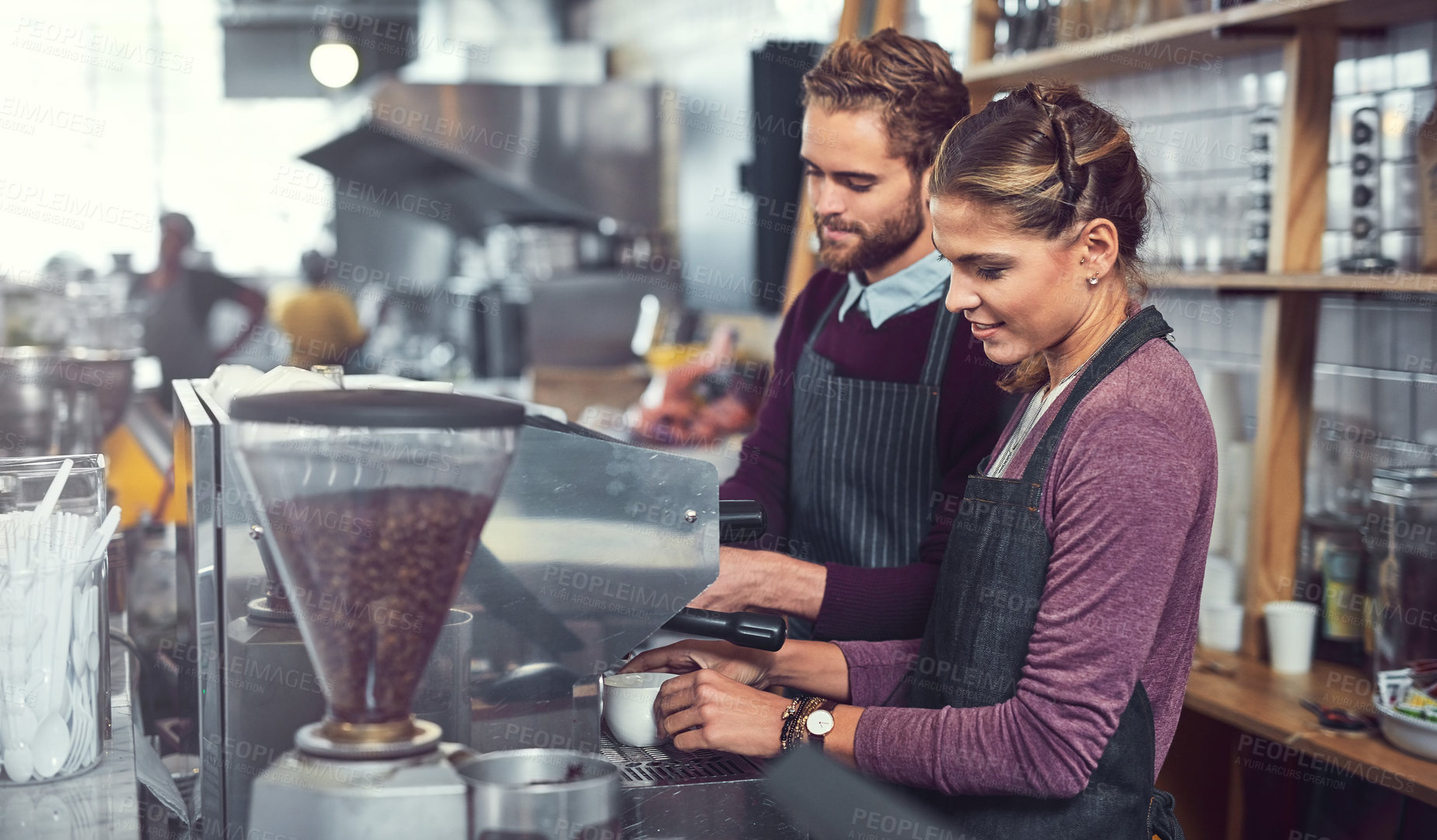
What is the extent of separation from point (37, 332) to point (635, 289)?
2089 mm

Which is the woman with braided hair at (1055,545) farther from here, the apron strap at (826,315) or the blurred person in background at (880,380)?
the apron strap at (826,315)

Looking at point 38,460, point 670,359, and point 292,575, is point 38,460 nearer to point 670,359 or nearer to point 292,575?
point 292,575

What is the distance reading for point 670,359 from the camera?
4297 mm

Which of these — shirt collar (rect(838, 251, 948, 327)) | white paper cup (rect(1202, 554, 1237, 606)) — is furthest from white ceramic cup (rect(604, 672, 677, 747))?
white paper cup (rect(1202, 554, 1237, 606))

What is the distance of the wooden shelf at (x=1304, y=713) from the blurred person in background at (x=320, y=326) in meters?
3.92

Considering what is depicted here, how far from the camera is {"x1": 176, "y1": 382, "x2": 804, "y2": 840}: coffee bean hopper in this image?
2.86ft

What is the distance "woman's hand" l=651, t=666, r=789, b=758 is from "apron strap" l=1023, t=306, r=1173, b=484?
1.12ft

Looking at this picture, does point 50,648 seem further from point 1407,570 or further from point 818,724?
point 1407,570

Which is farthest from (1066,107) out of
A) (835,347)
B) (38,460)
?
(38,460)

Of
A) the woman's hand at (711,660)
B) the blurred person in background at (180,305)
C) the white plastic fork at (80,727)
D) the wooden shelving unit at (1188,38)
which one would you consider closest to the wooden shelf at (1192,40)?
the wooden shelving unit at (1188,38)

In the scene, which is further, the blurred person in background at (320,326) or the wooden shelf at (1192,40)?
the blurred person in background at (320,326)

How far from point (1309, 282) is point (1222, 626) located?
62cm

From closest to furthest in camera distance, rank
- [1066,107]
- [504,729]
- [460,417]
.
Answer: [460,417], [504,729], [1066,107]

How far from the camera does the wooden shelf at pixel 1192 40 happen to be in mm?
1969
